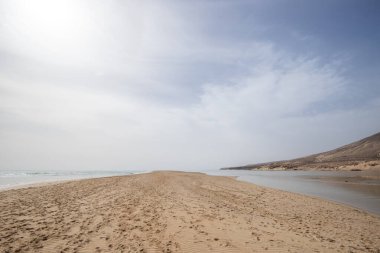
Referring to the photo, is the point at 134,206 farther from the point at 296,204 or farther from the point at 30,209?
the point at 296,204

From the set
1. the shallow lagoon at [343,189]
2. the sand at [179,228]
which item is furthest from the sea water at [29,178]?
the shallow lagoon at [343,189]

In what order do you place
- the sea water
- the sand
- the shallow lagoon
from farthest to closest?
1. the sea water
2. the shallow lagoon
3. the sand

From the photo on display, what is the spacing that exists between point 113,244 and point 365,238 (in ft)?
33.5

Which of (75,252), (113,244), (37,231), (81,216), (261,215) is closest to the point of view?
(75,252)

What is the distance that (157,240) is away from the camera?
344 inches

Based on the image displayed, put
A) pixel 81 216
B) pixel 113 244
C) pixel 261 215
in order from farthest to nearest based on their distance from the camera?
pixel 261 215 → pixel 81 216 → pixel 113 244

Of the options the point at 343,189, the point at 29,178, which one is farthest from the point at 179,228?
the point at 29,178

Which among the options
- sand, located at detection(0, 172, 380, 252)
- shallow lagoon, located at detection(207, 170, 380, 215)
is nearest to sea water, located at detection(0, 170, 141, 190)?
sand, located at detection(0, 172, 380, 252)

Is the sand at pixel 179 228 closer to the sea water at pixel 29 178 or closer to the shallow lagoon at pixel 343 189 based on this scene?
the shallow lagoon at pixel 343 189

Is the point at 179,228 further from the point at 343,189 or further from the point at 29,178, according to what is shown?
the point at 29,178

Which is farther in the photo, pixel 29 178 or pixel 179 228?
pixel 29 178

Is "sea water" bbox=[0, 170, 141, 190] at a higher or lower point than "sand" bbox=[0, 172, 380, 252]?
higher

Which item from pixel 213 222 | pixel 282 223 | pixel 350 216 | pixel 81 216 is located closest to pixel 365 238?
pixel 282 223

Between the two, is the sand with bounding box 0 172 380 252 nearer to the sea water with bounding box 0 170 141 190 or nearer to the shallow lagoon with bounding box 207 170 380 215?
the shallow lagoon with bounding box 207 170 380 215
